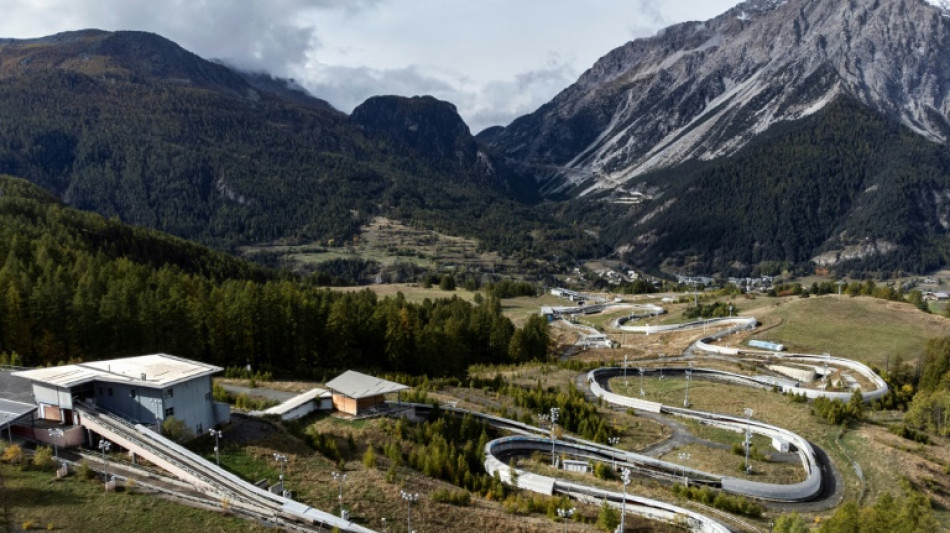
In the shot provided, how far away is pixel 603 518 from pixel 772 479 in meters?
18.7

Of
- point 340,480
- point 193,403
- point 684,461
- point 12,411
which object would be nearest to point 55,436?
point 12,411

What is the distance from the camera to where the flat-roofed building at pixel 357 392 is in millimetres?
42500

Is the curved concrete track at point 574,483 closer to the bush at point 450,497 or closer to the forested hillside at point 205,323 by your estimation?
the bush at point 450,497

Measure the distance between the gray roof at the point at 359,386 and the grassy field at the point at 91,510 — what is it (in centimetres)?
1623

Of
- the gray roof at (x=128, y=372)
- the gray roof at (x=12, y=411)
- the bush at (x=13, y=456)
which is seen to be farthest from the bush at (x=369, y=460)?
the gray roof at (x=12, y=411)

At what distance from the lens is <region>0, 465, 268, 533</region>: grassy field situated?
24781 mm

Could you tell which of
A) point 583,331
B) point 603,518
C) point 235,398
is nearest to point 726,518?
point 603,518

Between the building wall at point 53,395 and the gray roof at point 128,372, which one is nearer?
the building wall at point 53,395

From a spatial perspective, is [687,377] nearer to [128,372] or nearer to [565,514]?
[565,514]

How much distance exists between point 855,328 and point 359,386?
78.7 meters

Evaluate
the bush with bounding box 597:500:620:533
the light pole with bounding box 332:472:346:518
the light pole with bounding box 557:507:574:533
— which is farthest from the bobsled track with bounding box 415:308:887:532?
the light pole with bounding box 332:472:346:518

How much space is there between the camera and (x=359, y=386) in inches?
1719

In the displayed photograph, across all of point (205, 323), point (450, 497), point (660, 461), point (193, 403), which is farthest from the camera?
point (205, 323)

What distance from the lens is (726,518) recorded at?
3409 cm
